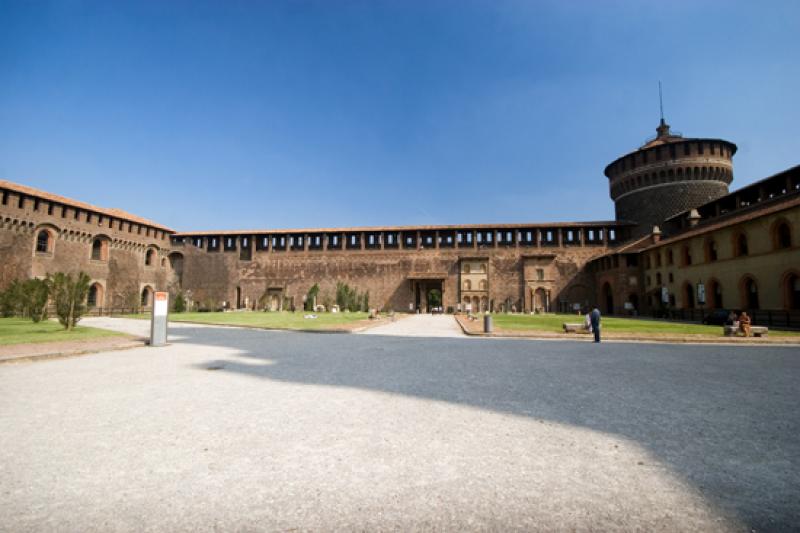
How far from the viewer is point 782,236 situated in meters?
20.6

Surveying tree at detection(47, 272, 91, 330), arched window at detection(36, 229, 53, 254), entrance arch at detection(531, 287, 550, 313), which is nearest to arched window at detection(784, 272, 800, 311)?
entrance arch at detection(531, 287, 550, 313)

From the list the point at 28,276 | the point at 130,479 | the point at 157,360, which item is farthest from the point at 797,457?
the point at 28,276

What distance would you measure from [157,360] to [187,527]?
6962mm

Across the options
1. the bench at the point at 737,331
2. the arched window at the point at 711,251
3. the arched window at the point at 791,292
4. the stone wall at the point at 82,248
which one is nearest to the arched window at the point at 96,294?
the stone wall at the point at 82,248

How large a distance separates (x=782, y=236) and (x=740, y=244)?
9.52 ft

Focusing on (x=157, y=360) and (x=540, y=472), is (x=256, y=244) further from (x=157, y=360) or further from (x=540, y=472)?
(x=540, y=472)

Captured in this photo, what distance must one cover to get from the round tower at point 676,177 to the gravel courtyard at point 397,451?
126 ft

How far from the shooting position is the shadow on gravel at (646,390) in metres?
2.68

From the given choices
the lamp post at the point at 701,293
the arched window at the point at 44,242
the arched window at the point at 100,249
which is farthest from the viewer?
the arched window at the point at 100,249

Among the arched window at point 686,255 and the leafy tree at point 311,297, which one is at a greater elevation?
the arched window at point 686,255

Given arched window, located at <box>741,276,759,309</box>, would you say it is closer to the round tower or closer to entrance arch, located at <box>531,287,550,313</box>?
the round tower

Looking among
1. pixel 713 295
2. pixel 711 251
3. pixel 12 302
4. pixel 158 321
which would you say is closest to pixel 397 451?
pixel 158 321

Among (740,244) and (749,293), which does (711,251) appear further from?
(749,293)

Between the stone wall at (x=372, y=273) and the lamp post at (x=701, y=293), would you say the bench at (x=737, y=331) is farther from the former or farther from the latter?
the stone wall at (x=372, y=273)
